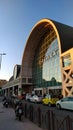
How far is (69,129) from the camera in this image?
228 inches

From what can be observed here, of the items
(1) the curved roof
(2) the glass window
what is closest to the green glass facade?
(1) the curved roof

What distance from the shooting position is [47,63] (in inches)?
1457

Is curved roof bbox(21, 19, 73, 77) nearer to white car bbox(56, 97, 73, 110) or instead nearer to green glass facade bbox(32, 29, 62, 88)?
green glass facade bbox(32, 29, 62, 88)

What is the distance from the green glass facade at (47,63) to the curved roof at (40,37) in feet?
4.83

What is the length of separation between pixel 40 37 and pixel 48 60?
996cm

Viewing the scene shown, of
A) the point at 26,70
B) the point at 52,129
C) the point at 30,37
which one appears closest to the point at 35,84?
the point at 26,70

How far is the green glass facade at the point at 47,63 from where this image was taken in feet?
108

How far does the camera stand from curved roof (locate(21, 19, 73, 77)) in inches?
1233

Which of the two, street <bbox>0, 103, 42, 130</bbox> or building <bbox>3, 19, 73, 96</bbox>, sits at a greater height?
building <bbox>3, 19, 73, 96</bbox>

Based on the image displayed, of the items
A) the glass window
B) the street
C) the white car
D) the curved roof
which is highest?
the curved roof

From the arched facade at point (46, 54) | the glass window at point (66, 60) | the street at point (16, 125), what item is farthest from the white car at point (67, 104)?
the glass window at point (66, 60)

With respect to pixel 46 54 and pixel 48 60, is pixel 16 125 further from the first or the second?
pixel 46 54

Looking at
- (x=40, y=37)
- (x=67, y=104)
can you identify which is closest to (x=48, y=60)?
(x=40, y=37)

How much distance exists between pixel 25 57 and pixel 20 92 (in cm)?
1120
